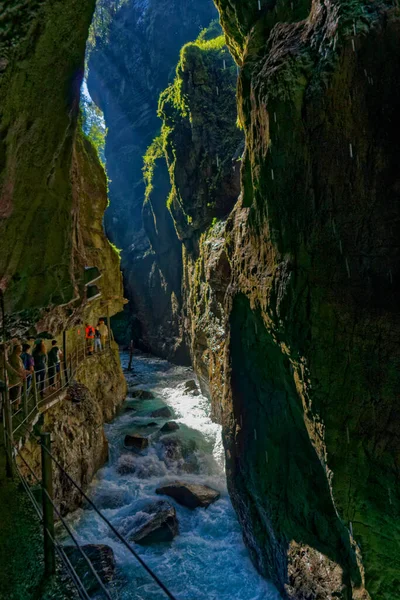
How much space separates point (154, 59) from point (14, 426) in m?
45.3

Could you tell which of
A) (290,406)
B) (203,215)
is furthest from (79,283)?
(203,215)

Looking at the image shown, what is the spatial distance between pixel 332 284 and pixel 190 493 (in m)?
9.59

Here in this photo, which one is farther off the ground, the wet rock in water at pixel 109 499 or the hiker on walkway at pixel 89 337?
the hiker on walkway at pixel 89 337

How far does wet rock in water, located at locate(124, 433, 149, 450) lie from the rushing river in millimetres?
294

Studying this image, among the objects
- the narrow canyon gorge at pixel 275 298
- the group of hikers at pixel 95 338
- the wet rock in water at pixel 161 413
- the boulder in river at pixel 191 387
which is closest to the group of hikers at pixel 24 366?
the narrow canyon gorge at pixel 275 298

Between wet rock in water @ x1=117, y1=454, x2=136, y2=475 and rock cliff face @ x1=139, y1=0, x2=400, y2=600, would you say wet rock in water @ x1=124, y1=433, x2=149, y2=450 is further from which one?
rock cliff face @ x1=139, y1=0, x2=400, y2=600

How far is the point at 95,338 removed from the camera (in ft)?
65.6

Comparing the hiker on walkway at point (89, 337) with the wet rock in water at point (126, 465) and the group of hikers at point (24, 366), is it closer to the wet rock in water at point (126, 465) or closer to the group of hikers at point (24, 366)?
the wet rock in water at point (126, 465)

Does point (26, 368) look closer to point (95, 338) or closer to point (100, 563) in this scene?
point (100, 563)

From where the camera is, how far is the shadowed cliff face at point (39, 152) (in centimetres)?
554

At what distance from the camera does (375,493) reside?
6.01 m

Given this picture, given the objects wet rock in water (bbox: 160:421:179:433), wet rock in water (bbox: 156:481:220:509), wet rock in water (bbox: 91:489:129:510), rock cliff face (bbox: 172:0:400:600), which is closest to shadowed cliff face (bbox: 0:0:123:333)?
rock cliff face (bbox: 172:0:400:600)

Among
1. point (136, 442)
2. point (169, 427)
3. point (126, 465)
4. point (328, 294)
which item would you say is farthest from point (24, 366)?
point (169, 427)

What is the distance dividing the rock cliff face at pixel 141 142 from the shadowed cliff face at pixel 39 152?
986 inches
